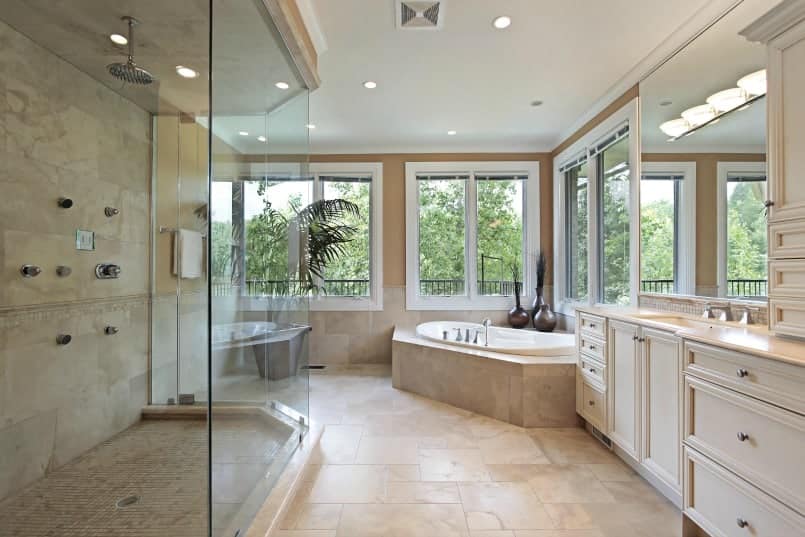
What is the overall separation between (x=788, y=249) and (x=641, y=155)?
1.39 m

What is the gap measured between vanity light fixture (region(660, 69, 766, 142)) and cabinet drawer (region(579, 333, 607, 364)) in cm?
138

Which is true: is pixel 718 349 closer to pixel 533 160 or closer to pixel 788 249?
pixel 788 249

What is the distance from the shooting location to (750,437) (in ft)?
4.18

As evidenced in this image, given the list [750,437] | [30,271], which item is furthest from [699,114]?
[30,271]

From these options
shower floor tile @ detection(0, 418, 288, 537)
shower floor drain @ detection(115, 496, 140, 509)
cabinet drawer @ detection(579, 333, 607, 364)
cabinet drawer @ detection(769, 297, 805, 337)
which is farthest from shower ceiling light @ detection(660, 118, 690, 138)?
shower floor drain @ detection(115, 496, 140, 509)

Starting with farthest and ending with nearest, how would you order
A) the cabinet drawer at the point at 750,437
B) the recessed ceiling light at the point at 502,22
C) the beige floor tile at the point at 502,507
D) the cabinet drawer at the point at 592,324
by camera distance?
the cabinet drawer at the point at 592,324
the recessed ceiling light at the point at 502,22
the beige floor tile at the point at 502,507
the cabinet drawer at the point at 750,437

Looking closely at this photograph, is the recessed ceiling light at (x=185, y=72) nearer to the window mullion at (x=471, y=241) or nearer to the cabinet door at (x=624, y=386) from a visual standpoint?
the window mullion at (x=471, y=241)

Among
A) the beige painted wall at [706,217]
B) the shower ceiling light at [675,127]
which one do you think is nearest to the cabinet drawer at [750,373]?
the beige painted wall at [706,217]

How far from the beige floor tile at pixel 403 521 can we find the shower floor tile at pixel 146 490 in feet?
1.66

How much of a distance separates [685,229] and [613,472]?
59.8 inches

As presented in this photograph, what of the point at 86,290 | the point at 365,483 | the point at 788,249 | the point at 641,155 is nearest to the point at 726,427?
the point at 788,249

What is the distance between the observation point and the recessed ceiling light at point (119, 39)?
213 centimetres

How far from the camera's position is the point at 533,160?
14.3ft

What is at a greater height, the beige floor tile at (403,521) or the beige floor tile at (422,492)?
the beige floor tile at (422,492)
